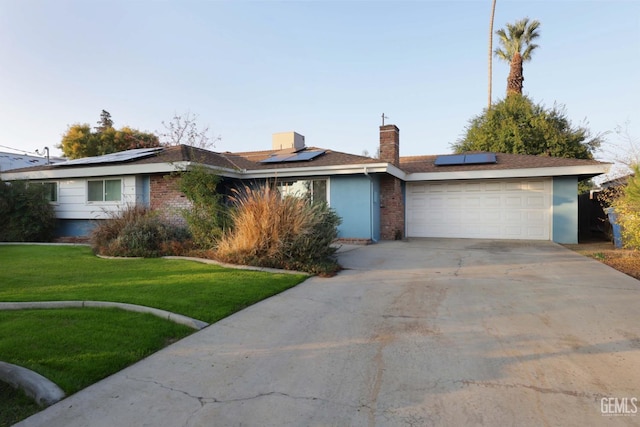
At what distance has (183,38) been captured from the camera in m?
14.4

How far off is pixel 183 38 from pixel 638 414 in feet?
54.1

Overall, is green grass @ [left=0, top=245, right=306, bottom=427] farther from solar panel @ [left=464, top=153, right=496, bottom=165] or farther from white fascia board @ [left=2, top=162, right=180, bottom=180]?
solar panel @ [left=464, top=153, right=496, bottom=165]

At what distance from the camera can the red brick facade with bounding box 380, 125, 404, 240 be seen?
14078 millimetres

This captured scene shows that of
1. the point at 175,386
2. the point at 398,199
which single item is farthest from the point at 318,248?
the point at 398,199

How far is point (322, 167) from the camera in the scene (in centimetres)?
1311

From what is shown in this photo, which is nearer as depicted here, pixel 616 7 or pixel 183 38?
pixel 616 7

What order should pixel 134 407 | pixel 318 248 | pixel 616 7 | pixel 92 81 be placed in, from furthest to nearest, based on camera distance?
pixel 92 81 < pixel 616 7 < pixel 318 248 < pixel 134 407

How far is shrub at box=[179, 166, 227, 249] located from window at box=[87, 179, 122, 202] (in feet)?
18.7

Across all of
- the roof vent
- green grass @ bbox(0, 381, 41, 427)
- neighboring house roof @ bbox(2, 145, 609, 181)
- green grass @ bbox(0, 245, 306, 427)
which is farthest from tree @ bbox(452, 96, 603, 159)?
green grass @ bbox(0, 381, 41, 427)

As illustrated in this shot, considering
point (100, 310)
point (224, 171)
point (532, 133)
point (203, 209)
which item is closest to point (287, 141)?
point (224, 171)

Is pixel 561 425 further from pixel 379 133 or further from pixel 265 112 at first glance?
pixel 265 112

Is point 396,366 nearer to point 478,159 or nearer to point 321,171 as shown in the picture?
point 321,171

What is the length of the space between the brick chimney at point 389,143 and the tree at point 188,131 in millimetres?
12431

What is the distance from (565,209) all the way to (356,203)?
25.8ft
